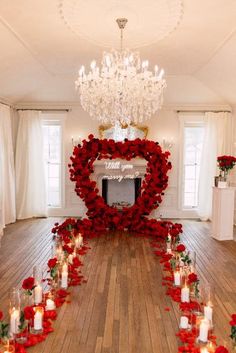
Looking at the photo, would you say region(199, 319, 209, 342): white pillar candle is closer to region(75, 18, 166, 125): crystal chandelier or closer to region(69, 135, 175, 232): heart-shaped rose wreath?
region(75, 18, 166, 125): crystal chandelier

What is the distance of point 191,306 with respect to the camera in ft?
11.2

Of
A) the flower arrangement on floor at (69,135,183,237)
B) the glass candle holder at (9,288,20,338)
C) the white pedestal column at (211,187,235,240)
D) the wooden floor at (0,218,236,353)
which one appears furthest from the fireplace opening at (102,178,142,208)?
the glass candle holder at (9,288,20,338)

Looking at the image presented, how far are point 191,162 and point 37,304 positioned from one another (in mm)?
6129

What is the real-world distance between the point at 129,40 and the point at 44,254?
12.0ft

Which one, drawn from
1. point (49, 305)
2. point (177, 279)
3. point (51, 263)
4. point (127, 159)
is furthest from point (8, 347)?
point (127, 159)

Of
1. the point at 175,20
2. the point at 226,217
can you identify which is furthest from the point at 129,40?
the point at 226,217

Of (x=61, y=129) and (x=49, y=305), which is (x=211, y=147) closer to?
(x=61, y=129)

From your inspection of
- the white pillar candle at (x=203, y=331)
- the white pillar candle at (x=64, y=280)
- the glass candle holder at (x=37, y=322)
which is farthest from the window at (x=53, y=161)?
the white pillar candle at (x=203, y=331)

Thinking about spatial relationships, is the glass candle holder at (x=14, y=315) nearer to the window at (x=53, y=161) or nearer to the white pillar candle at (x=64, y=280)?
the white pillar candle at (x=64, y=280)

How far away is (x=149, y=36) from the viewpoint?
4.61 metres

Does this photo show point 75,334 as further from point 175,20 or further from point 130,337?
point 175,20

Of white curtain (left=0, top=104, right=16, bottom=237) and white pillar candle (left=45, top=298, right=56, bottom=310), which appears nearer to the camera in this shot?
white pillar candle (left=45, top=298, right=56, bottom=310)

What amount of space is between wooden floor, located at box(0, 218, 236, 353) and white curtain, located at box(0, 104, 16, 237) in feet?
3.94

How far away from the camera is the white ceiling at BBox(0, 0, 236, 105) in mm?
3804
